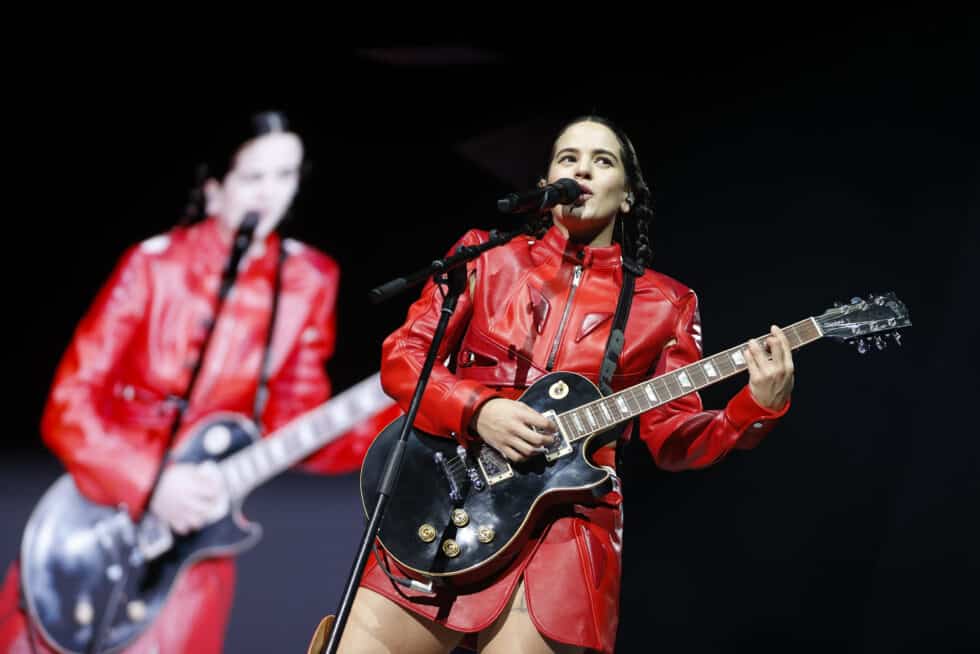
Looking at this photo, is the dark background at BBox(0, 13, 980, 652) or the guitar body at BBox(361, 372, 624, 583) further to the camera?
the dark background at BBox(0, 13, 980, 652)

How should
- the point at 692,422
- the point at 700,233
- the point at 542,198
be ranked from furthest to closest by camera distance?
the point at 700,233
the point at 692,422
the point at 542,198

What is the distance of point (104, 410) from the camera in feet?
12.3

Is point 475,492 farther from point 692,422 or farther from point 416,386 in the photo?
point 692,422

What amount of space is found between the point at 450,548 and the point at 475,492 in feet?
0.48

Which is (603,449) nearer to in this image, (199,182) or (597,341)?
(597,341)

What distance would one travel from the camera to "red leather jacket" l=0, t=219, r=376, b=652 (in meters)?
3.66

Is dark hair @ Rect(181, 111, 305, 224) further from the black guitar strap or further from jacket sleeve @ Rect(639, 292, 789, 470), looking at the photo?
jacket sleeve @ Rect(639, 292, 789, 470)

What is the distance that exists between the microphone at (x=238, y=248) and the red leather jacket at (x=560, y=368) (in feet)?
5.04

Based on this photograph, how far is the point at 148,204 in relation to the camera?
3947mm

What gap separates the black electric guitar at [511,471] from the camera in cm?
219

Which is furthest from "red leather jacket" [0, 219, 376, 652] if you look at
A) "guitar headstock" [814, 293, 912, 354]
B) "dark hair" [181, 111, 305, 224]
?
"guitar headstock" [814, 293, 912, 354]

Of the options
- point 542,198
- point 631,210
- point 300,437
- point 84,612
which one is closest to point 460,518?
point 542,198

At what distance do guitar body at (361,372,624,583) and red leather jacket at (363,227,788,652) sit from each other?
71 millimetres

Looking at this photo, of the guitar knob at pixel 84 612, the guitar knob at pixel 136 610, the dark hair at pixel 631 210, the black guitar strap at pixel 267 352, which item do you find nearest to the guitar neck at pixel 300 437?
the black guitar strap at pixel 267 352
